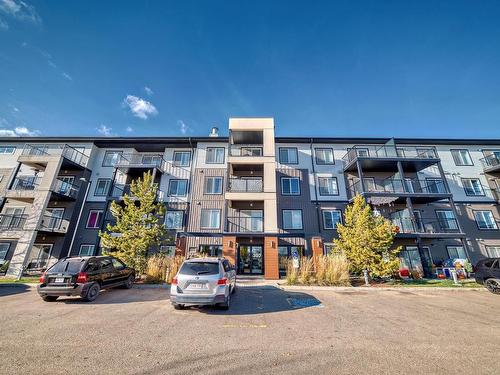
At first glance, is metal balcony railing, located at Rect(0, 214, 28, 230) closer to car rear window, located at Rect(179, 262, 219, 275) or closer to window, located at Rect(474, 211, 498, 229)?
car rear window, located at Rect(179, 262, 219, 275)

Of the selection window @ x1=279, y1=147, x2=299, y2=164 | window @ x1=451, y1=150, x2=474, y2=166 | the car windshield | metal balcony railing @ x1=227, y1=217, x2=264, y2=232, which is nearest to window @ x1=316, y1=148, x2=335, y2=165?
window @ x1=279, y1=147, x2=299, y2=164

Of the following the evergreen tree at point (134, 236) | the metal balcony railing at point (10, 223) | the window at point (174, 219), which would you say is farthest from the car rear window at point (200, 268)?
the metal balcony railing at point (10, 223)

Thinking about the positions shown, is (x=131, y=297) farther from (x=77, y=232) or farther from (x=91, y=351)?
(x=77, y=232)

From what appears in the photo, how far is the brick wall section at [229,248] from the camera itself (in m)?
15.2

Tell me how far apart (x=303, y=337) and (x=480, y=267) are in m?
13.1

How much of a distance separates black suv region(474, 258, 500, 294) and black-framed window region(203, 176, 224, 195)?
1776cm

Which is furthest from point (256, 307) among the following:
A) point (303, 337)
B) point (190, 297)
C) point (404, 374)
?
point (404, 374)

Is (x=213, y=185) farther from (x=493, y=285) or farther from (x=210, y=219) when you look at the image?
(x=493, y=285)

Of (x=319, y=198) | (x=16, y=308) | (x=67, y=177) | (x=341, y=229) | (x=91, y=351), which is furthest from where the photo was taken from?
(x=67, y=177)

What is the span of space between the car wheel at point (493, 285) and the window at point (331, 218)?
A: 8.79 m

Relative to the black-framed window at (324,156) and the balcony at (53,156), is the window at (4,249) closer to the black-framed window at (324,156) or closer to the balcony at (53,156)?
the balcony at (53,156)

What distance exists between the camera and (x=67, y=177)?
66.7 ft

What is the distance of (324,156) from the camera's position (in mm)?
20656

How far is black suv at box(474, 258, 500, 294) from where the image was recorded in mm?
10445
